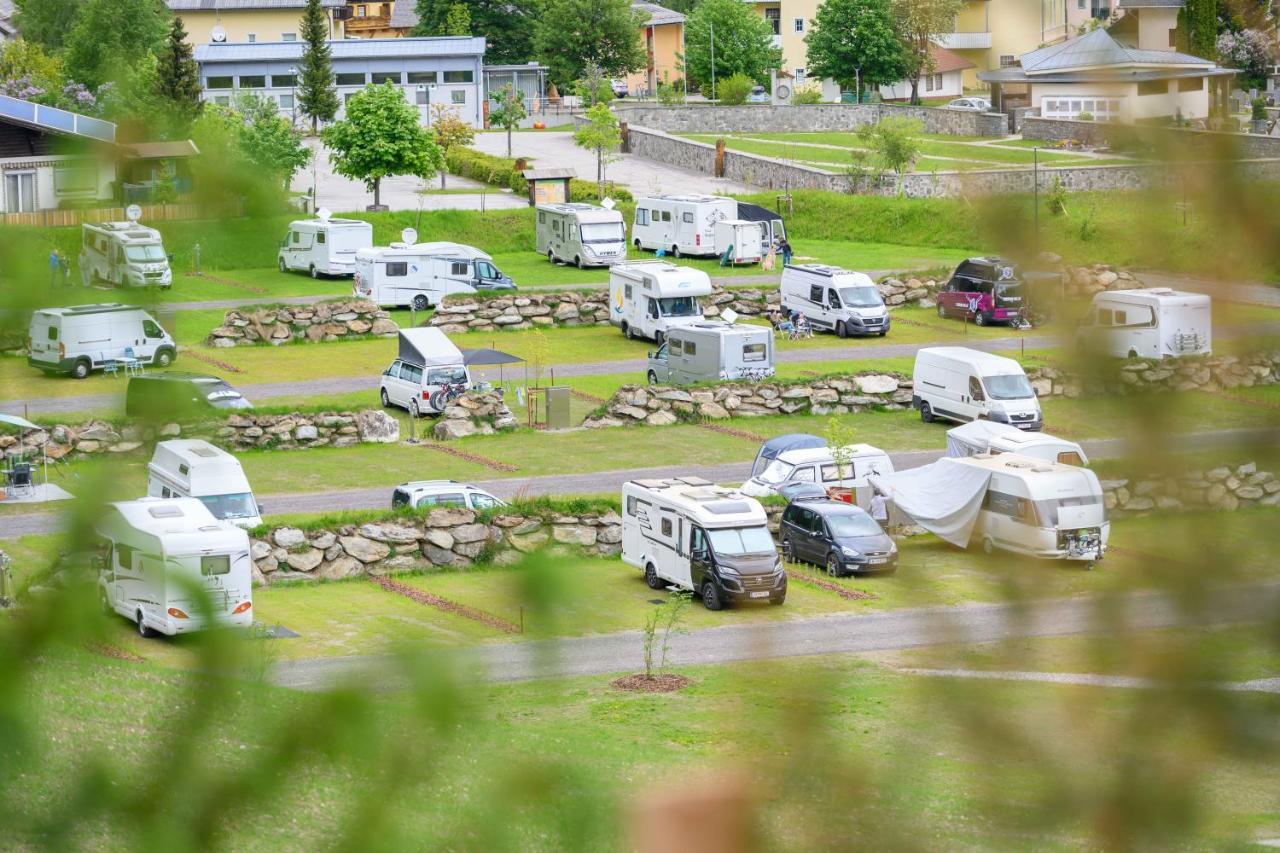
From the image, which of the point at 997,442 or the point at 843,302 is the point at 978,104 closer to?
the point at 997,442

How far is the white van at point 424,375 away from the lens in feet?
103

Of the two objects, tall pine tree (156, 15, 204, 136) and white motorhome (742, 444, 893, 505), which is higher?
tall pine tree (156, 15, 204, 136)

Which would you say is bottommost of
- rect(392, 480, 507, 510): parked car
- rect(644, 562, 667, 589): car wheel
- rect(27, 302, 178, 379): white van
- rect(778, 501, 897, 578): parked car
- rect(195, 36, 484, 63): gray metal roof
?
rect(644, 562, 667, 589): car wheel

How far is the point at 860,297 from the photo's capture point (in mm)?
40406

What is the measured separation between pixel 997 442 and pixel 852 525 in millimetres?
4589

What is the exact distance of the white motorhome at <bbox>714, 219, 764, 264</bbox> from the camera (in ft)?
162

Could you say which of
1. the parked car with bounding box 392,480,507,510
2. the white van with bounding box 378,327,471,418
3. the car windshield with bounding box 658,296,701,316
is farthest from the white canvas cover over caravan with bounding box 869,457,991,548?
the car windshield with bounding box 658,296,701,316

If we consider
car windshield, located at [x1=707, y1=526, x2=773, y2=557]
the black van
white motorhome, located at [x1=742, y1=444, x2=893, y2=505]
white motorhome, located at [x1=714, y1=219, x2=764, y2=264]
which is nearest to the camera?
the black van

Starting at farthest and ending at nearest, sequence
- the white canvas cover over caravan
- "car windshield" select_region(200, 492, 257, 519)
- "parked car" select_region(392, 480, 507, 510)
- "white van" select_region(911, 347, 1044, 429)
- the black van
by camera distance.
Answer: "white van" select_region(911, 347, 1044, 429)
"parked car" select_region(392, 480, 507, 510)
the white canvas cover over caravan
"car windshield" select_region(200, 492, 257, 519)
the black van

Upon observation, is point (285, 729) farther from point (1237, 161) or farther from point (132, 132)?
point (1237, 161)

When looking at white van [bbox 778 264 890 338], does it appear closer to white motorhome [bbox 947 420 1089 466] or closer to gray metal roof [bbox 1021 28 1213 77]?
white motorhome [bbox 947 420 1089 466]

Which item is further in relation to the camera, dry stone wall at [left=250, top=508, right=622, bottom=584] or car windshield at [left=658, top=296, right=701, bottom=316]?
car windshield at [left=658, top=296, right=701, bottom=316]

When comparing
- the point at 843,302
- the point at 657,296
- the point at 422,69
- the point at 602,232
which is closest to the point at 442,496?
the point at 657,296

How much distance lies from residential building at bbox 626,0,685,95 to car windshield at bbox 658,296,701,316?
232 ft
